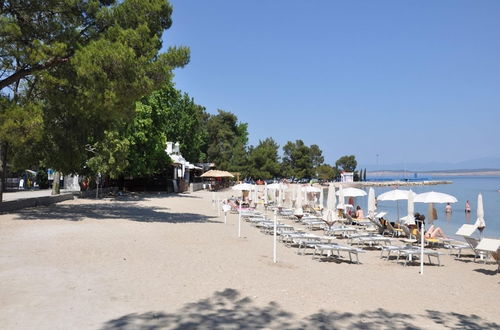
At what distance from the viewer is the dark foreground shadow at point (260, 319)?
15.9 feet

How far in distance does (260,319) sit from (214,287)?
65.0 inches

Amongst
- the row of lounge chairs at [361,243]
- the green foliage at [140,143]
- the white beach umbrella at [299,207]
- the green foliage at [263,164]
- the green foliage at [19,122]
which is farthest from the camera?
the green foliage at [263,164]

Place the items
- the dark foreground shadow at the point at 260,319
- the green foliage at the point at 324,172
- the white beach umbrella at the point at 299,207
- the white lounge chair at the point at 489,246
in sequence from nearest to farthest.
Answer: the dark foreground shadow at the point at 260,319, the white lounge chair at the point at 489,246, the white beach umbrella at the point at 299,207, the green foliage at the point at 324,172

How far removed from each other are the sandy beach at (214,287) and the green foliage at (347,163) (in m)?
98.4

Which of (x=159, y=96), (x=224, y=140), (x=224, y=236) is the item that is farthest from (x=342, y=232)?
(x=224, y=140)

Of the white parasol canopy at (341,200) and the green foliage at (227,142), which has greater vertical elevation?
the green foliage at (227,142)

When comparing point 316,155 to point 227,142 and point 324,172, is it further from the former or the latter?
point 227,142

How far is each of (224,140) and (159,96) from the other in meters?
45.8

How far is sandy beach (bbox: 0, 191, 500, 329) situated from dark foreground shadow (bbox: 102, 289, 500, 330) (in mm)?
13

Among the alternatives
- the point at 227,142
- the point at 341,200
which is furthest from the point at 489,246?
the point at 227,142

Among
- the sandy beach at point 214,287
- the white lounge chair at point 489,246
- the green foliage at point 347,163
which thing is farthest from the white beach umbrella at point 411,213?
the green foliage at point 347,163

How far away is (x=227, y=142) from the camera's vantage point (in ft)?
264

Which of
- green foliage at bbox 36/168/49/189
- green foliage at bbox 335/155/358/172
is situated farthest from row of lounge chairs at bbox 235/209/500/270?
green foliage at bbox 335/155/358/172

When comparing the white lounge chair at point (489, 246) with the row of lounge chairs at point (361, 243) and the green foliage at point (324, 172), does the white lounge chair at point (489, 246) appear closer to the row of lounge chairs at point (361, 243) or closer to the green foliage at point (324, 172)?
the row of lounge chairs at point (361, 243)
